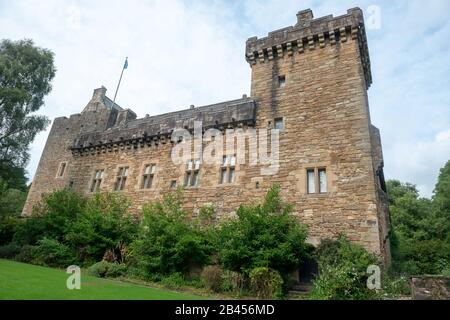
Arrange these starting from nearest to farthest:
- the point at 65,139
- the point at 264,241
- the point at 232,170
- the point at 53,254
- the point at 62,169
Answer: the point at 264,241 < the point at 53,254 < the point at 232,170 < the point at 62,169 < the point at 65,139

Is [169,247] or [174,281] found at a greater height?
[169,247]

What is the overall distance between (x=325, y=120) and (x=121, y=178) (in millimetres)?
11390

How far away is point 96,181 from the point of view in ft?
59.8

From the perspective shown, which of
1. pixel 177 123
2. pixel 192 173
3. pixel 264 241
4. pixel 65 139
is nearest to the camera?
pixel 264 241

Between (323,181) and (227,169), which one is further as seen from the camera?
(227,169)

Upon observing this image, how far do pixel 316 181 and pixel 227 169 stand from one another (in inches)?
162

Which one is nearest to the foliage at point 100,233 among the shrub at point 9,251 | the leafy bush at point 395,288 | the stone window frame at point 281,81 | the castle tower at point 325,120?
the shrub at point 9,251

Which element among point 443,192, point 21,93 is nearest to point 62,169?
point 21,93

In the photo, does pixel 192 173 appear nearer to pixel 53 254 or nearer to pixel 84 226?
pixel 84 226

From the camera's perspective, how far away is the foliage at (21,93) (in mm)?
18391

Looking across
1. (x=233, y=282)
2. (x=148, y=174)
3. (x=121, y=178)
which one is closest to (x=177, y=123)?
(x=148, y=174)

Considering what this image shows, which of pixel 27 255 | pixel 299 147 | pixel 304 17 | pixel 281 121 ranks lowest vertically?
pixel 27 255
